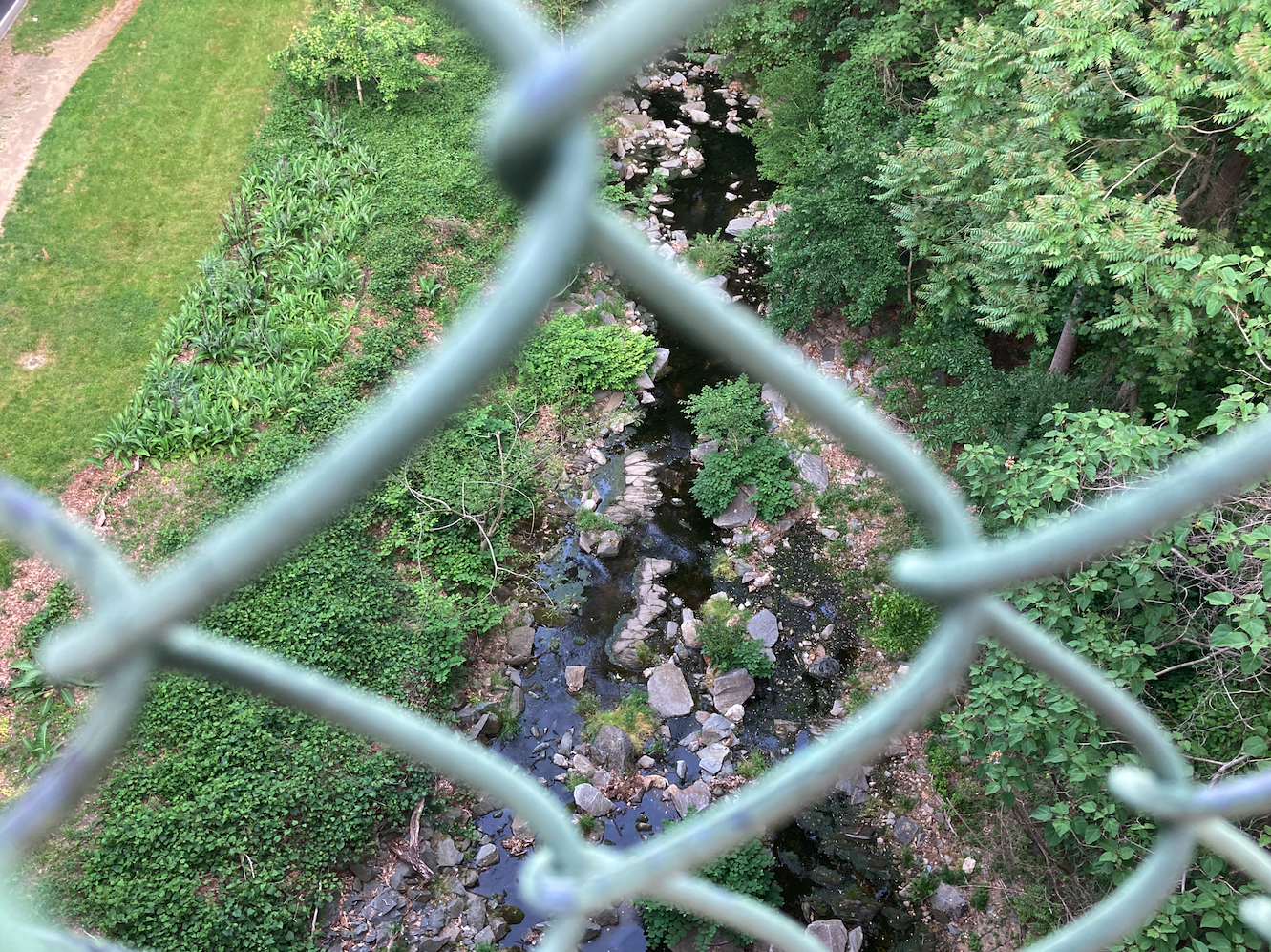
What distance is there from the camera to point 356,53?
27.2 ft

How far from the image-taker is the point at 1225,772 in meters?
3.25

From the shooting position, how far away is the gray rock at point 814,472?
20.7 feet

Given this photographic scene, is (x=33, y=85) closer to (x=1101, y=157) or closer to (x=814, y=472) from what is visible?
(x=814, y=472)

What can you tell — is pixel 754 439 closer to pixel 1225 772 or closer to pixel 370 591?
pixel 370 591

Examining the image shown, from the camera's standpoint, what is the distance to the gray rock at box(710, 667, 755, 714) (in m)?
5.33

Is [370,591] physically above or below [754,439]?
above

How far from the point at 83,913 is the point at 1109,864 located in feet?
14.7

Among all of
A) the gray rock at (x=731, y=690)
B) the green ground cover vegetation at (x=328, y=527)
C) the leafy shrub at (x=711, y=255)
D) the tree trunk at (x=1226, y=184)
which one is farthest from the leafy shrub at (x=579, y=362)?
the tree trunk at (x=1226, y=184)

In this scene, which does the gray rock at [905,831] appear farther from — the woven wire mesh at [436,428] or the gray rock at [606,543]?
the woven wire mesh at [436,428]

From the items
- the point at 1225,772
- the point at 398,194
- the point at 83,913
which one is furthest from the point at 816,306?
the point at 83,913

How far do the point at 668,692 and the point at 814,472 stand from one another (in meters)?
2.00

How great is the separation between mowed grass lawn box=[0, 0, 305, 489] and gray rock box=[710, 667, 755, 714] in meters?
4.42

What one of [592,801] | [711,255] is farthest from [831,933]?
[711,255]

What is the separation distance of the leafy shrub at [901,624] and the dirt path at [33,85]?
285 inches
